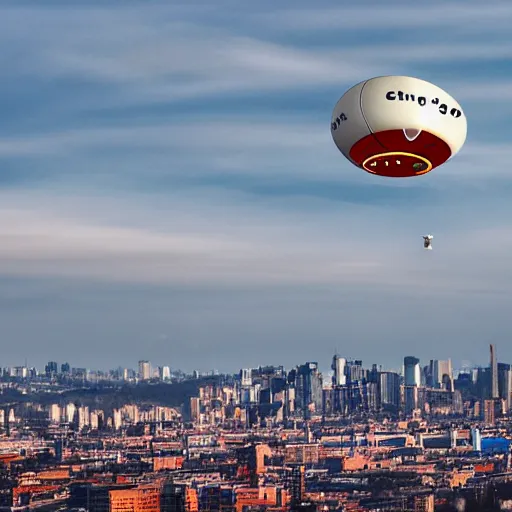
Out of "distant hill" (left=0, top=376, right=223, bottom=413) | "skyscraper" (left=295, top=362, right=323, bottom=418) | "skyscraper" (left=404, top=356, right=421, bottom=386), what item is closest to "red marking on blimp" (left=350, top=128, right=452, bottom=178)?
"distant hill" (left=0, top=376, right=223, bottom=413)

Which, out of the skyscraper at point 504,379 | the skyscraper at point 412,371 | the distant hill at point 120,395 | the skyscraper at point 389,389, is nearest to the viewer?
the distant hill at point 120,395

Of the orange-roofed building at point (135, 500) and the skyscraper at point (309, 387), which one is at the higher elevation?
the skyscraper at point (309, 387)

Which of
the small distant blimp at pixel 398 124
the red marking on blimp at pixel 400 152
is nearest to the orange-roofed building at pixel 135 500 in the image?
the red marking on blimp at pixel 400 152

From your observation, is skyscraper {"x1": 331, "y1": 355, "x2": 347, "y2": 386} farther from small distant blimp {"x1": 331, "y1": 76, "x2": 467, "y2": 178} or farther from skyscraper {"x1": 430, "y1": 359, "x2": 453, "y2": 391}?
small distant blimp {"x1": 331, "y1": 76, "x2": 467, "y2": 178}

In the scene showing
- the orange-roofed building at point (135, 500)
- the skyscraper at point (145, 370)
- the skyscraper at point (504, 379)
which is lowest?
the orange-roofed building at point (135, 500)

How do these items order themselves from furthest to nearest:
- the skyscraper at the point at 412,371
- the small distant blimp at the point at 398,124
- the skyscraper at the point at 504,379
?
the skyscraper at the point at 412,371
the skyscraper at the point at 504,379
the small distant blimp at the point at 398,124

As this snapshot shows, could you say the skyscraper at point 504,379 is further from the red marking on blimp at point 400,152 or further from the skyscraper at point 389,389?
the red marking on blimp at point 400,152

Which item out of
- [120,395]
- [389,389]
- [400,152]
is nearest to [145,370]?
[120,395]

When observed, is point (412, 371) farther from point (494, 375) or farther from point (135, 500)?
point (135, 500)

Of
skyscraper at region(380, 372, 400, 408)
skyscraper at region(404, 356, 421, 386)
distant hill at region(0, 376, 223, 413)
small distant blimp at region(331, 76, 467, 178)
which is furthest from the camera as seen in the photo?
skyscraper at region(404, 356, 421, 386)
